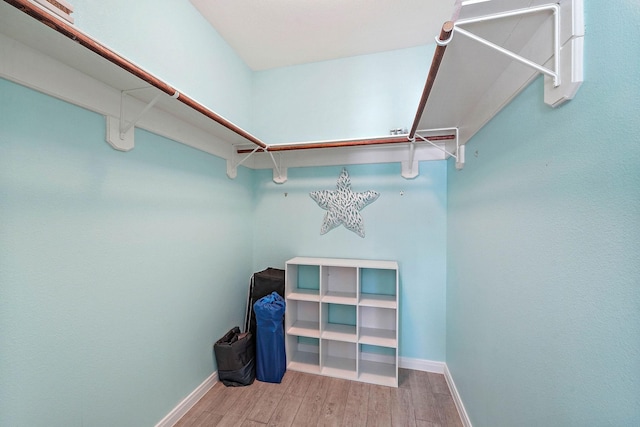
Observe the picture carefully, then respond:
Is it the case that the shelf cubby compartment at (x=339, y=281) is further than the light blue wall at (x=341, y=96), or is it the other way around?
the shelf cubby compartment at (x=339, y=281)

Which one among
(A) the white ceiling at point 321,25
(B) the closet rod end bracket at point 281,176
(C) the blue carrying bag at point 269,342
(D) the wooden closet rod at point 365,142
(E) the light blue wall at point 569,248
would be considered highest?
(A) the white ceiling at point 321,25

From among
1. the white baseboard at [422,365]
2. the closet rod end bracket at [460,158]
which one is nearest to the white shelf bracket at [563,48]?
the closet rod end bracket at [460,158]

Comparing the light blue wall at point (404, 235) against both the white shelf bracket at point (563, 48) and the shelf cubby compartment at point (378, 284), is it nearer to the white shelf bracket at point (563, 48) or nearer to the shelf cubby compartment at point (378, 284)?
the shelf cubby compartment at point (378, 284)

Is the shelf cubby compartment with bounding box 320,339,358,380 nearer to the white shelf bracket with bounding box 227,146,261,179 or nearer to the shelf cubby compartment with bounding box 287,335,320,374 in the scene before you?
the shelf cubby compartment with bounding box 287,335,320,374

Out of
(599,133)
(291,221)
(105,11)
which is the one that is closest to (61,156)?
(105,11)

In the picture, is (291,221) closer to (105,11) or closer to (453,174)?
(453,174)

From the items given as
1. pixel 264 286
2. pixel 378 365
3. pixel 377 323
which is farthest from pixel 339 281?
pixel 378 365

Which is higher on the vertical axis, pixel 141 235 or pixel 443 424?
pixel 141 235

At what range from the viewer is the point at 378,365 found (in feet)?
6.91

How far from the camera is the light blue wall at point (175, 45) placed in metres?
1.16

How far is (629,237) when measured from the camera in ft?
1.69

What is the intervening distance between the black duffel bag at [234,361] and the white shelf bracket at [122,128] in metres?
1.57

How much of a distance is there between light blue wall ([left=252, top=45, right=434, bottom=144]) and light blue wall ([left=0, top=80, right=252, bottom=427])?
40.1 inches

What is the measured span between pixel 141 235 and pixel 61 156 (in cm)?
50
